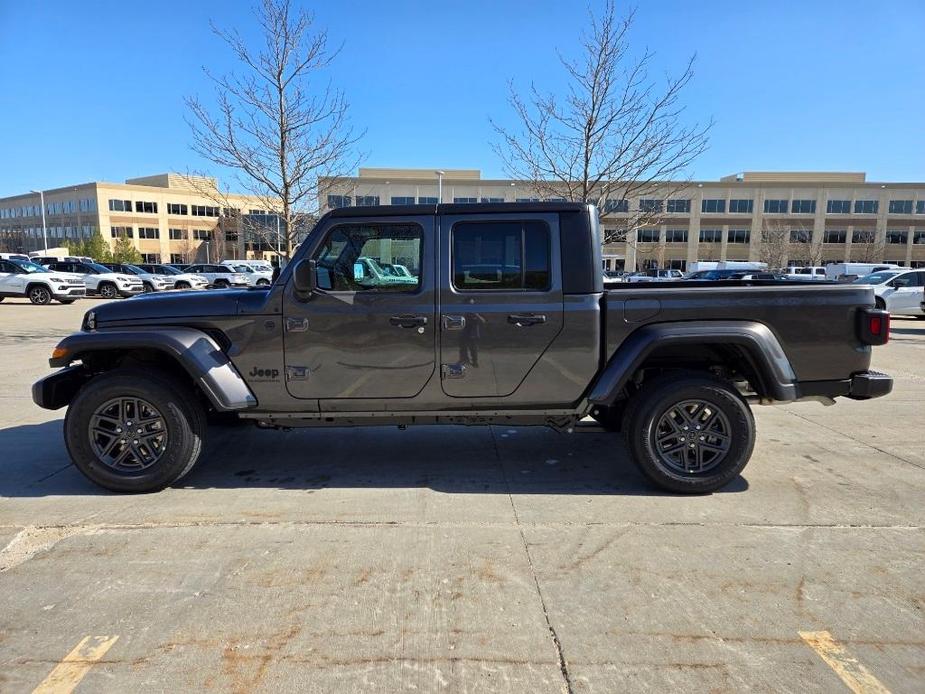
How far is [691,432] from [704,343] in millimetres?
659

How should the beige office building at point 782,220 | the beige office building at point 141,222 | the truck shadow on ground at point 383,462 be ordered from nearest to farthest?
the truck shadow on ground at point 383,462
the beige office building at point 782,220
the beige office building at point 141,222

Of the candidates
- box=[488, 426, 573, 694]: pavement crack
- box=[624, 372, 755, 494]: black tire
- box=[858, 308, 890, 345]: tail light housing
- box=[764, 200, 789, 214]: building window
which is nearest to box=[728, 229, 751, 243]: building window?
box=[764, 200, 789, 214]: building window

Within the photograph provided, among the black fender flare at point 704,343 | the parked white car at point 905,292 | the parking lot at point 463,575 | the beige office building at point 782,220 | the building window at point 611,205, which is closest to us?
the parking lot at point 463,575

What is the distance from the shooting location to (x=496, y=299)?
4.01m

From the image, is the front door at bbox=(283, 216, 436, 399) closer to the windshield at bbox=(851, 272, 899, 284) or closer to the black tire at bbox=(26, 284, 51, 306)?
the windshield at bbox=(851, 272, 899, 284)

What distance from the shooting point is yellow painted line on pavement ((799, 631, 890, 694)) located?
87.9 inches

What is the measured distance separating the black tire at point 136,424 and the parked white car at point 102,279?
2523 centimetres

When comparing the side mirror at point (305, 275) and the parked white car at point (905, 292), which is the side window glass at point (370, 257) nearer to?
the side mirror at point (305, 275)

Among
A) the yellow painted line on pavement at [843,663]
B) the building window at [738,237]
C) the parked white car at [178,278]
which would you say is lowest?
the yellow painted line on pavement at [843,663]

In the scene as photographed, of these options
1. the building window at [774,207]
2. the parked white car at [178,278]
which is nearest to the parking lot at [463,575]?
the parked white car at [178,278]

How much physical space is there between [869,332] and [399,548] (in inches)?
137

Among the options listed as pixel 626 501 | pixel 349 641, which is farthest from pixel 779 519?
pixel 349 641

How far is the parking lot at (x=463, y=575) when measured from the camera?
7.72ft

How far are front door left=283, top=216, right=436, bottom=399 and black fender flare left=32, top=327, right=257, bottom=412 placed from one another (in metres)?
0.39
